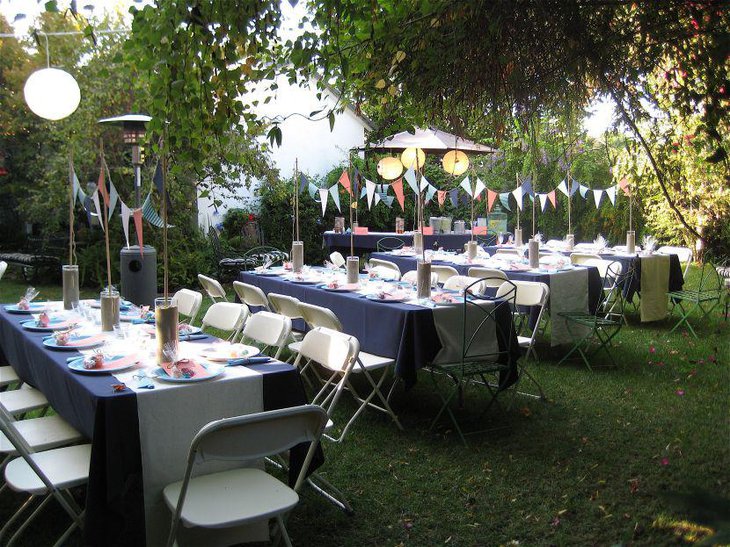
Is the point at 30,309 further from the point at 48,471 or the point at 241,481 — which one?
the point at 241,481

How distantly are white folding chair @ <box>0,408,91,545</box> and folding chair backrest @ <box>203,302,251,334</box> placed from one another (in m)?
1.37

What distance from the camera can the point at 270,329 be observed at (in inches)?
152

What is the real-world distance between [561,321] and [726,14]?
4.54 m

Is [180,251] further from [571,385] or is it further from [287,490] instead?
[287,490]

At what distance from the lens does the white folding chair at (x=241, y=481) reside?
227 cm

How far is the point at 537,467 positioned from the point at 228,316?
2.01 metres

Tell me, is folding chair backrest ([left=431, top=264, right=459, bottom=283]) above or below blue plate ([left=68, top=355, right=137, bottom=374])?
above

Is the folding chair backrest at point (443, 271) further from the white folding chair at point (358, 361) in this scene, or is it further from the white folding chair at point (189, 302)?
the white folding chair at point (189, 302)

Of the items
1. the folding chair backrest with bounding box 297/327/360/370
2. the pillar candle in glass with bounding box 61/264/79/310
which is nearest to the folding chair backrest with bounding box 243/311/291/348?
the folding chair backrest with bounding box 297/327/360/370

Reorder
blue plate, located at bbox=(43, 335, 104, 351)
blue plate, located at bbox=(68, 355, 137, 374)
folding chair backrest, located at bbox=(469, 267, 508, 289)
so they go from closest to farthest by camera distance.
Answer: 1. blue plate, located at bbox=(68, 355, 137, 374)
2. blue plate, located at bbox=(43, 335, 104, 351)
3. folding chair backrest, located at bbox=(469, 267, 508, 289)

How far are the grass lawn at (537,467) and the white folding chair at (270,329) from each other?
730 mm

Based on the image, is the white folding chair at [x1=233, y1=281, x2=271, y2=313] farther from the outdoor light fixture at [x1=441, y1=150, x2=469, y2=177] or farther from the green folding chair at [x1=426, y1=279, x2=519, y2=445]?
the outdoor light fixture at [x1=441, y1=150, x2=469, y2=177]

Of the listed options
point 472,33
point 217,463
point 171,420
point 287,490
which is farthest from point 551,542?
point 472,33

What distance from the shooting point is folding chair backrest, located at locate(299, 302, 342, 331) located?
408 cm
